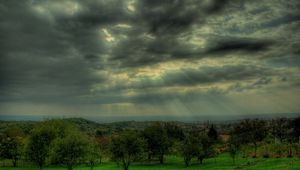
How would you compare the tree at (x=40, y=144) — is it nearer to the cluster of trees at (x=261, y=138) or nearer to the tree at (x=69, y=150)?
the tree at (x=69, y=150)

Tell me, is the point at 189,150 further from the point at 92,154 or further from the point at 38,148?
the point at 38,148

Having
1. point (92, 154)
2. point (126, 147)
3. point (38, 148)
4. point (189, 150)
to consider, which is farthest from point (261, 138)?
point (38, 148)

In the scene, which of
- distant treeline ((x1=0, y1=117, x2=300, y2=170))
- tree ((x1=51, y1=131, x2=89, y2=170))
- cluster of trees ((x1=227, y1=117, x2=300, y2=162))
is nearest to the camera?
tree ((x1=51, y1=131, x2=89, y2=170))

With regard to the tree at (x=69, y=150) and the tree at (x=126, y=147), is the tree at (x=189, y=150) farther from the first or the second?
→ the tree at (x=69, y=150)

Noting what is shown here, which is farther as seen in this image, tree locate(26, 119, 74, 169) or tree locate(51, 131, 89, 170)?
tree locate(26, 119, 74, 169)

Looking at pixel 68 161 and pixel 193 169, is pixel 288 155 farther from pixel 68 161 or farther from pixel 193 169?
pixel 68 161

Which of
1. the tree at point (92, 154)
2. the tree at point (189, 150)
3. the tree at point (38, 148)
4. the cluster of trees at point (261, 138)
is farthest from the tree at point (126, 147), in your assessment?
the cluster of trees at point (261, 138)

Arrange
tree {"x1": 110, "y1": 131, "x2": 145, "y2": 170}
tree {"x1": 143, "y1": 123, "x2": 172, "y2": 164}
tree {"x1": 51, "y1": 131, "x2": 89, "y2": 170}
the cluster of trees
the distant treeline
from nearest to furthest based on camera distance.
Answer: tree {"x1": 51, "y1": 131, "x2": 89, "y2": 170} → the distant treeline → tree {"x1": 110, "y1": 131, "x2": 145, "y2": 170} → the cluster of trees → tree {"x1": 143, "y1": 123, "x2": 172, "y2": 164}

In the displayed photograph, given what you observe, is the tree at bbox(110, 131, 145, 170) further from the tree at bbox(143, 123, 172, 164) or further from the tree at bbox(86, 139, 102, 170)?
the tree at bbox(143, 123, 172, 164)

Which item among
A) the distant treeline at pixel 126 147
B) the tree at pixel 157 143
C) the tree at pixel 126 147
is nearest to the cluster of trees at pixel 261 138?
the distant treeline at pixel 126 147

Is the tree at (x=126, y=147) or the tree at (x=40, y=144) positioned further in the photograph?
the tree at (x=40, y=144)

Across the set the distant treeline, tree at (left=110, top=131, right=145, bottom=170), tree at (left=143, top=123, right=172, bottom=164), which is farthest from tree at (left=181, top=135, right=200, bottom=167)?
tree at (left=110, top=131, right=145, bottom=170)

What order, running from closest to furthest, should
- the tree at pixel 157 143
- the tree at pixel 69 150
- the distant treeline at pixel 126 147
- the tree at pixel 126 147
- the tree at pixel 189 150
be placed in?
the tree at pixel 69 150 → the distant treeline at pixel 126 147 → the tree at pixel 126 147 → the tree at pixel 189 150 → the tree at pixel 157 143

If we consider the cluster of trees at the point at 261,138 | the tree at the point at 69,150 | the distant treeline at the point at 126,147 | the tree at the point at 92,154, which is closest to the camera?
the tree at the point at 69,150
